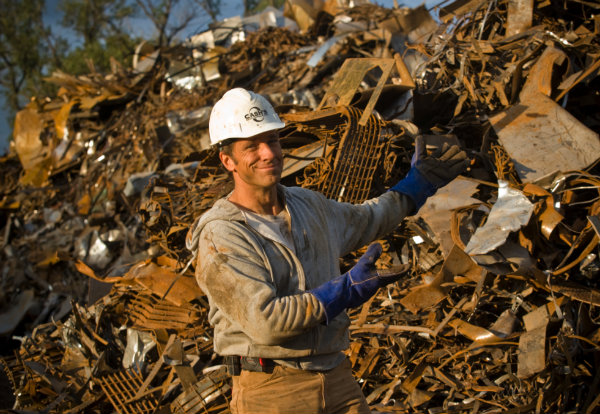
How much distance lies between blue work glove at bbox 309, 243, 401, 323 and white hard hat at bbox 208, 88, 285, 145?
701 millimetres

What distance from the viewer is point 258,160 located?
2.17 meters

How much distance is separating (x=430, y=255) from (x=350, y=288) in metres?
2.26

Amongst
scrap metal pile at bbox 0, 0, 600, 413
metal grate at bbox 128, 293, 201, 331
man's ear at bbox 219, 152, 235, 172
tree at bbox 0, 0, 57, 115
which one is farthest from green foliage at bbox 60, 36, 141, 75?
man's ear at bbox 219, 152, 235, 172

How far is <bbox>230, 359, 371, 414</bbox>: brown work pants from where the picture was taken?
2049 millimetres

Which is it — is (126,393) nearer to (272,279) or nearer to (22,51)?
(272,279)

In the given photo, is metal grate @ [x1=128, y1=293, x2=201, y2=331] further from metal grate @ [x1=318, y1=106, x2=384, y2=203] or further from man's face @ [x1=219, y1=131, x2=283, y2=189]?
man's face @ [x1=219, y1=131, x2=283, y2=189]

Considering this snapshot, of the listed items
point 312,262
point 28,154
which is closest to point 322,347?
point 312,262

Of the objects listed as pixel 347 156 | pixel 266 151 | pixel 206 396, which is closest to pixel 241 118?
pixel 266 151

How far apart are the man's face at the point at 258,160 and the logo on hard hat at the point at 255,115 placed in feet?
0.23

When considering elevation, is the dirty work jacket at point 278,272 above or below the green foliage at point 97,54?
above

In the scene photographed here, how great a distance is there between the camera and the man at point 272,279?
1.84 metres

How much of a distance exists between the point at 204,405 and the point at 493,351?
197cm

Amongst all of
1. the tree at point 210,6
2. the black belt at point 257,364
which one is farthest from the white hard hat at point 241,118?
the tree at point 210,6

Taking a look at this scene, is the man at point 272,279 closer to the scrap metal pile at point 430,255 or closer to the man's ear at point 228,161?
the man's ear at point 228,161
